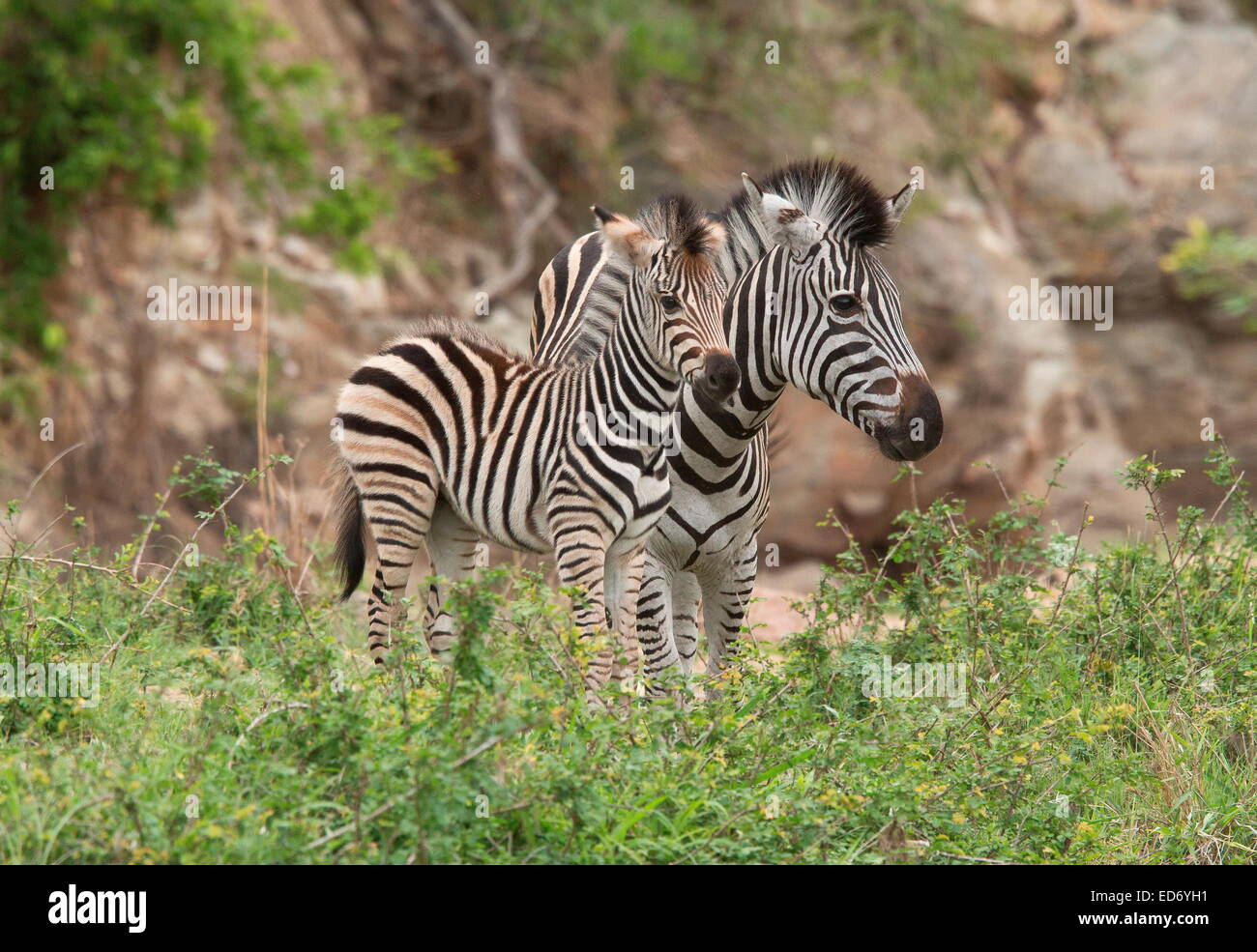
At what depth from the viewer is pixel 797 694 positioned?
612cm

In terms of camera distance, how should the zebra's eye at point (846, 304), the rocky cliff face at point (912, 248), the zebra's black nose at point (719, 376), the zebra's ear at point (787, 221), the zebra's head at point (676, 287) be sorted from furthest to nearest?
1. the rocky cliff face at point (912, 248)
2. the zebra's ear at point (787, 221)
3. the zebra's eye at point (846, 304)
4. the zebra's head at point (676, 287)
5. the zebra's black nose at point (719, 376)

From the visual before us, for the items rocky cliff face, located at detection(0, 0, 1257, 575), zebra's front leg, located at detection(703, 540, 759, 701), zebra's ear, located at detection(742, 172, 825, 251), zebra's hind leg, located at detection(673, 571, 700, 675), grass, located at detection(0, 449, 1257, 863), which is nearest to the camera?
grass, located at detection(0, 449, 1257, 863)

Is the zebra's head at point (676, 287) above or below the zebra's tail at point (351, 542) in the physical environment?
above

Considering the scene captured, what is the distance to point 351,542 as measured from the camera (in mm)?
6859

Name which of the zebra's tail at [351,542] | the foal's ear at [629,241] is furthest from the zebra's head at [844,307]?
the zebra's tail at [351,542]

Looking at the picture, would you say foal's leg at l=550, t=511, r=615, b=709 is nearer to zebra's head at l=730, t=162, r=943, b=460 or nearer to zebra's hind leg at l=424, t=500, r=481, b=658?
zebra's hind leg at l=424, t=500, r=481, b=658

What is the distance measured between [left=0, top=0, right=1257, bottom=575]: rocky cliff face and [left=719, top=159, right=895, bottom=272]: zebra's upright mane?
23.1ft

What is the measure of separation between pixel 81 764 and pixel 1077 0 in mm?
17377

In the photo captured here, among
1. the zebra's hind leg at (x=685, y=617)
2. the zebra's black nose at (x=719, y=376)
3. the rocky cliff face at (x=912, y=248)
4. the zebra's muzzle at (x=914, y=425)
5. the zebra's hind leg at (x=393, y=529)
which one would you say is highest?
the rocky cliff face at (x=912, y=248)

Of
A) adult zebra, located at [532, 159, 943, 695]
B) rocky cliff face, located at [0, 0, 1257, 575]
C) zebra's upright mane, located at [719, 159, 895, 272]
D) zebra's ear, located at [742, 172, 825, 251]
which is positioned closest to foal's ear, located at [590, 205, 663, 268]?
adult zebra, located at [532, 159, 943, 695]

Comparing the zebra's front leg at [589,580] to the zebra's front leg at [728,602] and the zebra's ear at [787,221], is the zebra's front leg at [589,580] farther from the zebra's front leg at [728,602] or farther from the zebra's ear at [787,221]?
the zebra's ear at [787,221]

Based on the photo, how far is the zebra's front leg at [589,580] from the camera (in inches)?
222

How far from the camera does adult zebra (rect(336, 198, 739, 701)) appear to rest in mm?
5828

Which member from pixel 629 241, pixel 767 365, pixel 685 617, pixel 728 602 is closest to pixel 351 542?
pixel 685 617
